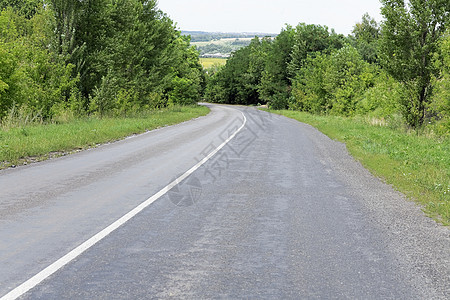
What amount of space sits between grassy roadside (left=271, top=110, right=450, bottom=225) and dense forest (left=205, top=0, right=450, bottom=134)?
2.70m

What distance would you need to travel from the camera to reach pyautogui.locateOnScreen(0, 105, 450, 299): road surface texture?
4277 millimetres

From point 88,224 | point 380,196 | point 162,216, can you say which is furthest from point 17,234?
point 380,196

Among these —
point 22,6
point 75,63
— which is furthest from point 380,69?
point 22,6

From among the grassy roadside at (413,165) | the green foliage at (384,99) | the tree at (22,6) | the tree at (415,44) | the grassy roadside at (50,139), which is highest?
the tree at (22,6)

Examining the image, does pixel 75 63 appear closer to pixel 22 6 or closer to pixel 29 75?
pixel 29 75

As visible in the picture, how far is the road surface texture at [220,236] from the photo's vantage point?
14.0 ft

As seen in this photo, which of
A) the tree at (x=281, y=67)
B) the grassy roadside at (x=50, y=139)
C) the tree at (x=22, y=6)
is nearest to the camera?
the grassy roadside at (x=50, y=139)

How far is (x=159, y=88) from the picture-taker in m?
44.3

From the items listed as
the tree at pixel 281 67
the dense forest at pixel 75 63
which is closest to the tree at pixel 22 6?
the dense forest at pixel 75 63

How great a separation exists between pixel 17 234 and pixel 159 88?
39.4 m

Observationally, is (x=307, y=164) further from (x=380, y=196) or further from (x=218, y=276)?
(x=218, y=276)

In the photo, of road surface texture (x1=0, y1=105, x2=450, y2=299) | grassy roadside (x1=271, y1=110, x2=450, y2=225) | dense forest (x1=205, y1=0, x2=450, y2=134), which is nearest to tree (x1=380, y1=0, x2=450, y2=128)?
dense forest (x1=205, y1=0, x2=450, y2=134)

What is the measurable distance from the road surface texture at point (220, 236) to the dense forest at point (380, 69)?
12.5 meters

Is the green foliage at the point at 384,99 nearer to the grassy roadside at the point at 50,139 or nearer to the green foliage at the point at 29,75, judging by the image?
the grassy roadside at the point at 50,139
